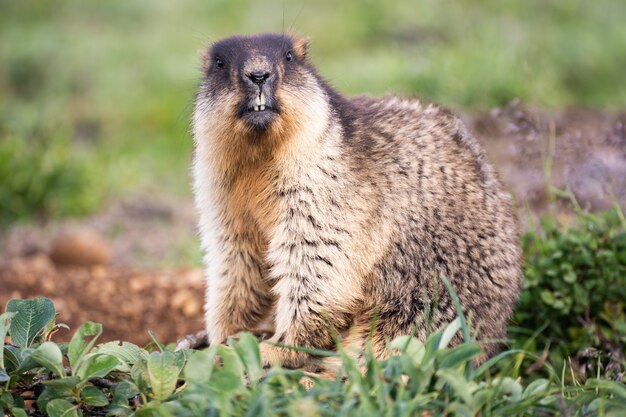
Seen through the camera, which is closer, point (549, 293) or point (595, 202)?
point (549, 293)

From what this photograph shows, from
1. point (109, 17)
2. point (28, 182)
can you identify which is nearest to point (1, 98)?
point (109, 17)

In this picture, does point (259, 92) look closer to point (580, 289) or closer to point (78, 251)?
point (580, 289)

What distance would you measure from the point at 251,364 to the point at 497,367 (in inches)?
85.5

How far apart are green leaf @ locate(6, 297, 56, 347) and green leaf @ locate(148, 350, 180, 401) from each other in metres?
0.65

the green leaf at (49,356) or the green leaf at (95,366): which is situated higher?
the green leaf at (49,356)

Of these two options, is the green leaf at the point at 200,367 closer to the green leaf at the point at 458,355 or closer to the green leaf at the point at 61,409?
the green leaf at the point at 61,409

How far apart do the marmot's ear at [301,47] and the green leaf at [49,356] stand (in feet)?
A: 6.74

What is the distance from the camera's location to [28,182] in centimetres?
966

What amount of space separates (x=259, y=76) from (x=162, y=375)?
1.54m

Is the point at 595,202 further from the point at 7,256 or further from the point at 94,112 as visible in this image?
the point at 94,112

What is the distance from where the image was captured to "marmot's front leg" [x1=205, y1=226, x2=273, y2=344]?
4.89m

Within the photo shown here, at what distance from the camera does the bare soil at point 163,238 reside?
586 cm

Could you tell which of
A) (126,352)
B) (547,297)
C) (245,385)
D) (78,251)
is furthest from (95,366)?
(78,251)

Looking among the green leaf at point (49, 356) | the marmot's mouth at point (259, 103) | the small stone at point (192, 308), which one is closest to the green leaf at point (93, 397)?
the green leaf at point (49, 356)
